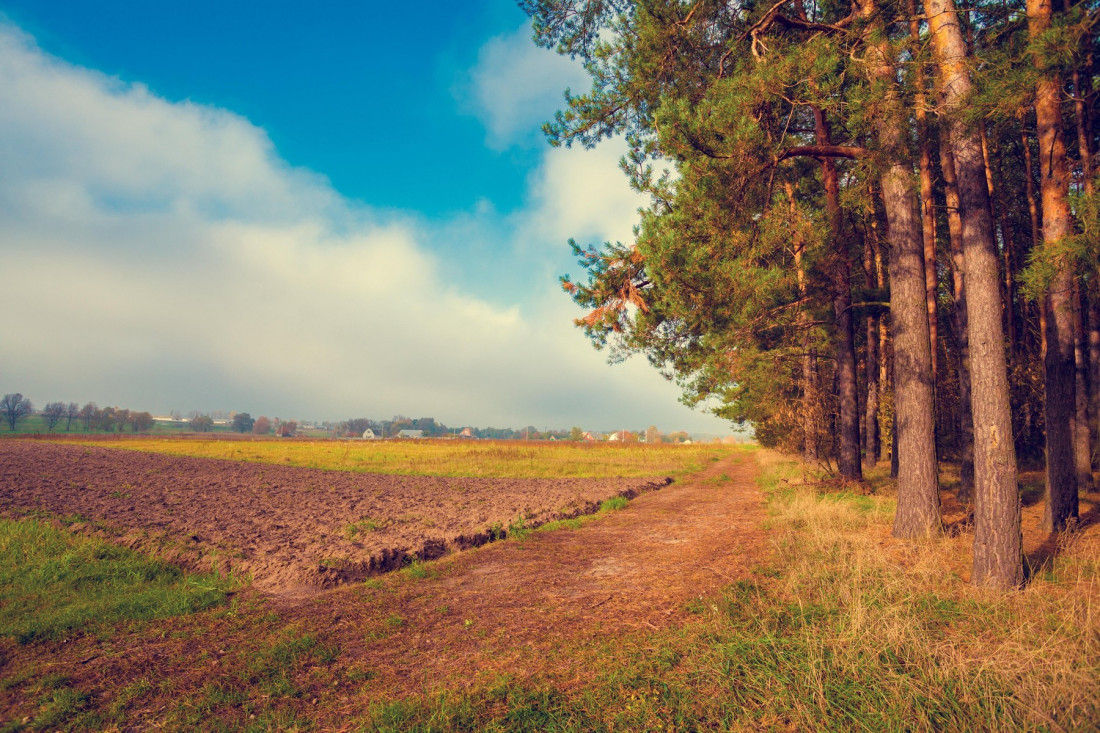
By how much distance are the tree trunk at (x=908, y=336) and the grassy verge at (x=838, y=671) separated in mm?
2243

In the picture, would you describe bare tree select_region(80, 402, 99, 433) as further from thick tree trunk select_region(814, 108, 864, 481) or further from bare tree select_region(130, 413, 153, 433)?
thick tree trunk select_region(814, 108, 864, 481)

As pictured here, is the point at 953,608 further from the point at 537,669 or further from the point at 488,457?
the point at 488,457

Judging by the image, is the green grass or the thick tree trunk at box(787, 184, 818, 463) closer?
the green grass

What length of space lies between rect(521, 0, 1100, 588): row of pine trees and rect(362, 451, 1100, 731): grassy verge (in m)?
1.50

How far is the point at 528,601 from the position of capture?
19.3 feet

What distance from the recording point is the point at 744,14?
938cm

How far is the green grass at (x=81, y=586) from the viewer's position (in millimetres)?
5219

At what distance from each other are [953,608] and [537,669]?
12.9ft

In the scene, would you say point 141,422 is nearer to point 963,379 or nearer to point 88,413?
point 88,413

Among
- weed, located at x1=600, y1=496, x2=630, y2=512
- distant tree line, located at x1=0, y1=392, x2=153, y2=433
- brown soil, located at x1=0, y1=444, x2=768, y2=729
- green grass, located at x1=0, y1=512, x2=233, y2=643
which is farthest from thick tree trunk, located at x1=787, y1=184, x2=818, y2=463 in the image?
distant tree line, located at x1=0, y1=392, x2=153, y2=433

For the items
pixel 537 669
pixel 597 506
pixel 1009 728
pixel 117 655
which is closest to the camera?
pixel 1009 728

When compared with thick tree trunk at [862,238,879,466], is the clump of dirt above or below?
below

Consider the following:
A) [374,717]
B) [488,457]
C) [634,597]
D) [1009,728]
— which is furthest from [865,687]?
[488,457]

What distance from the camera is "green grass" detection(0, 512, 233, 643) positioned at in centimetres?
522
